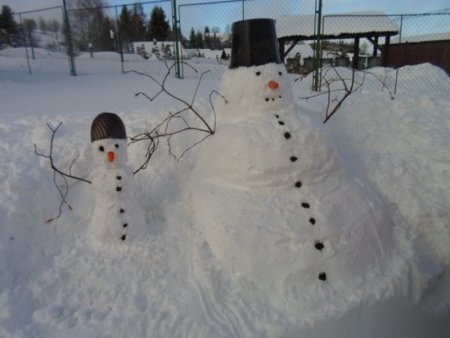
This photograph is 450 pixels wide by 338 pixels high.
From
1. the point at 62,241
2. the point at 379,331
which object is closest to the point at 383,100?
the point at 379,331

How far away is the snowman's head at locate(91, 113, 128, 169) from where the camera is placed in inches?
110

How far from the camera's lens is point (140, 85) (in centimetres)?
661

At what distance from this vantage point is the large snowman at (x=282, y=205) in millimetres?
2797

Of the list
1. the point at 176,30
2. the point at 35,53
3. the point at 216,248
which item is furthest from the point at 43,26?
the point at 216,248

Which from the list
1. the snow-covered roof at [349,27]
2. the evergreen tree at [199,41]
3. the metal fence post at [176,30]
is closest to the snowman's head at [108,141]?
the metal fence post at [176,30]

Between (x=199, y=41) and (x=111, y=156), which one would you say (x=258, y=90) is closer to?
(x=111, y=156)

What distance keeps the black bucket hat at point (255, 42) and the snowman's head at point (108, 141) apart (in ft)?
4.29

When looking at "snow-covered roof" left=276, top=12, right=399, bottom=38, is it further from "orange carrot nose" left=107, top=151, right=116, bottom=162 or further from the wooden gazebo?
"orange carrot nose" left=107, top=151, right=116, bottom=162

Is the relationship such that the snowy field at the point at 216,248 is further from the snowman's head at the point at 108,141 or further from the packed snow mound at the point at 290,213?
the snowman's head at the point at 108,141

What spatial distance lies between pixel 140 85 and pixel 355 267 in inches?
201

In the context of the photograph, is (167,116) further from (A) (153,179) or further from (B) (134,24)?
(B) (134,24)

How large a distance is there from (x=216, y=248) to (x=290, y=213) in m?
0.68

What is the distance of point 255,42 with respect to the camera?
3.28 metres

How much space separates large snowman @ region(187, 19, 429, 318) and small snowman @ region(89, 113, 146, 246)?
607mm
